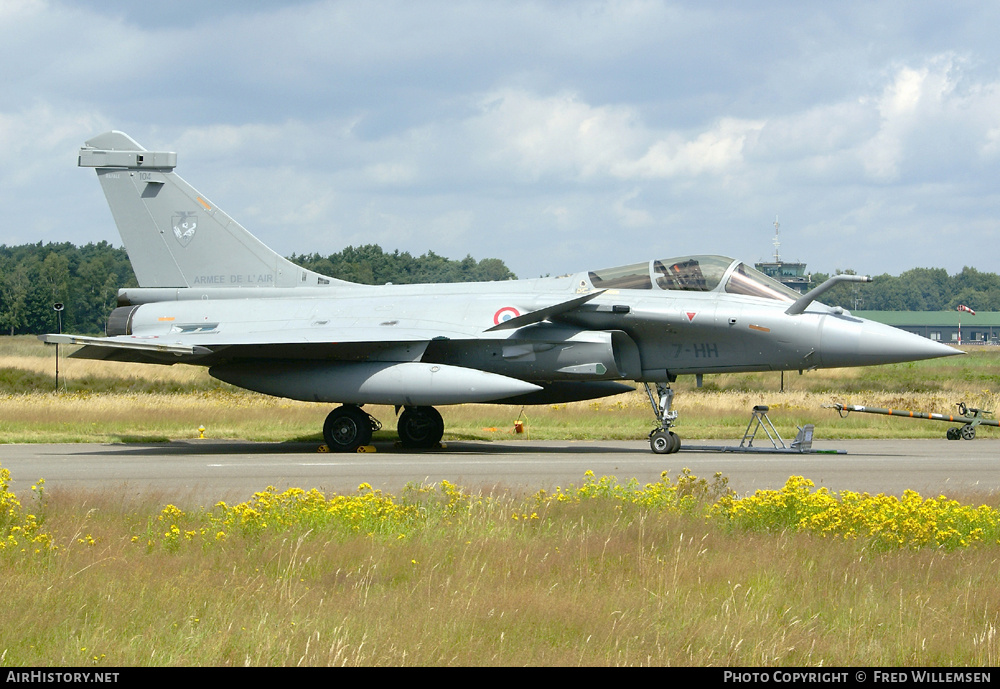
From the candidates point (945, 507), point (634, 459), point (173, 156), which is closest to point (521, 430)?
point (634, 459)

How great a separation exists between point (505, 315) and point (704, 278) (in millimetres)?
3428

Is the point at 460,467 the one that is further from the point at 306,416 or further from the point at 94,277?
the point at 94,277

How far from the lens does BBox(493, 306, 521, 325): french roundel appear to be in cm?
1686

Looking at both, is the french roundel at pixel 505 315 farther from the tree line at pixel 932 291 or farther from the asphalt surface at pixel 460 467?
the tree line at pixel 932 291

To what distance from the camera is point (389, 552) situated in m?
6.94

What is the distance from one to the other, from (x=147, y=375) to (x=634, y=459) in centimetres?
2783

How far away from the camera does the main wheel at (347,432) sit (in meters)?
17.3

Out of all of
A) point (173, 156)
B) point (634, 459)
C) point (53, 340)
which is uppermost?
point (173, 156)

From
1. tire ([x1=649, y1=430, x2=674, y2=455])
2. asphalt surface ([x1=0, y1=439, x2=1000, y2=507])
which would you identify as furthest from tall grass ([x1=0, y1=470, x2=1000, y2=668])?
tire ([x1=649, y1=430, x2=674, y2=455])

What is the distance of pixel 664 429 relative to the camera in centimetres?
1650
